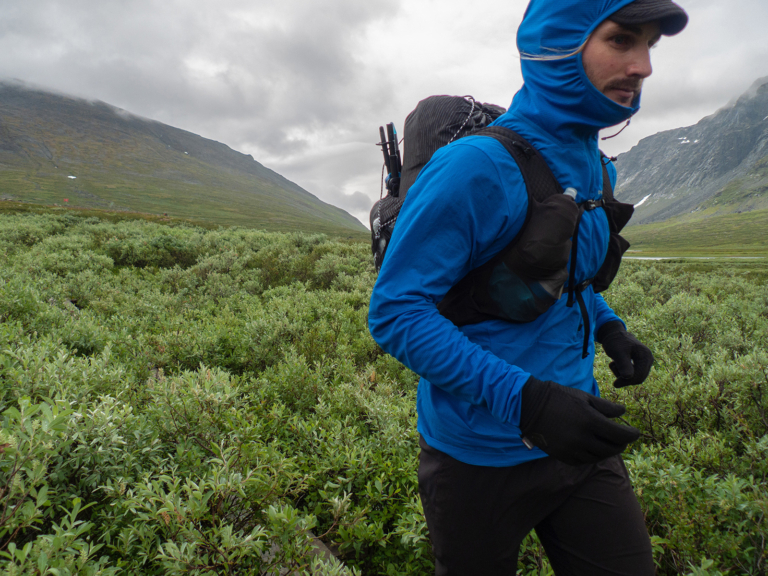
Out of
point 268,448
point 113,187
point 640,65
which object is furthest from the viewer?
point 113,187

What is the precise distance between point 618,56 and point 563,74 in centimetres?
22

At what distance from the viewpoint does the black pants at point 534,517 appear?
1.71 meters

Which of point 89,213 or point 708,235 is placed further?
point 708,235

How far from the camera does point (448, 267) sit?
1.54 metres

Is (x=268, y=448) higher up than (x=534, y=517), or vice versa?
(x=534, y=517)

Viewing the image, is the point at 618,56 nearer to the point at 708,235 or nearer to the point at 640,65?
the point at 640,65

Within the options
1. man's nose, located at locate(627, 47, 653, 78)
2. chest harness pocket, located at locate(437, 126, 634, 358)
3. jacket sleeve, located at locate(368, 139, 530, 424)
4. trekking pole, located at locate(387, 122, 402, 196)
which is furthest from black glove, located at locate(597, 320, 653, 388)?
trekking pole, located at locate(387, 122, 402, 196)

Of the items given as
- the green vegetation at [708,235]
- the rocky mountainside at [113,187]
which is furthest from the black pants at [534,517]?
the green vegetation at [708,235]

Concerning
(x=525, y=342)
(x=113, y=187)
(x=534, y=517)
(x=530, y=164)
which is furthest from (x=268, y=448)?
(x=113, y=187)

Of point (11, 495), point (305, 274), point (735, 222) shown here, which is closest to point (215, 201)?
point (305, 274)

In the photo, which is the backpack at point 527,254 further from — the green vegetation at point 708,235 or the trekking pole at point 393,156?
the green vegetation at point 708,235

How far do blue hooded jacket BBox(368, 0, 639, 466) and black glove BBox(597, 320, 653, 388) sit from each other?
410 millimetres

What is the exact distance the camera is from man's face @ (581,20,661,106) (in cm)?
159

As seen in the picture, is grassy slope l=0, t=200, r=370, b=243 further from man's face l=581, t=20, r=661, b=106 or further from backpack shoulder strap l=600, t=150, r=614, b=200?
man's face l=581, t=20, r=661, b=106
